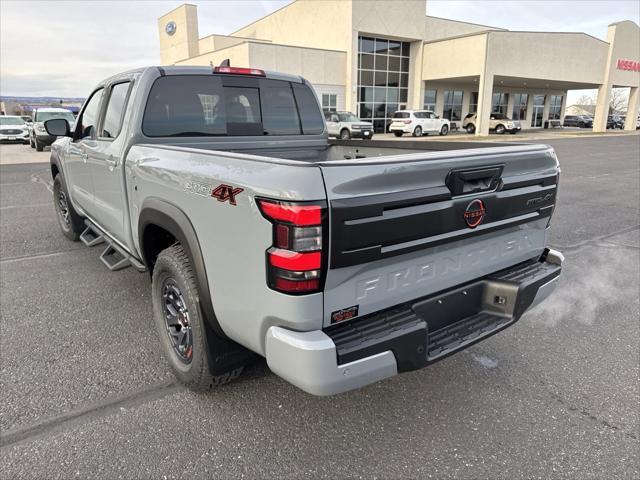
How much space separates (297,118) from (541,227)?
8.01 feet

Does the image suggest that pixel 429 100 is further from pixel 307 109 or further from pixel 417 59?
pixel 307 109

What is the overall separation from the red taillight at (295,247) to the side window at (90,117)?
10.3 feet

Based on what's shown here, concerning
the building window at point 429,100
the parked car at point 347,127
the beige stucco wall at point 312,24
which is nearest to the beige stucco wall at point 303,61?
the beige stucco wall at point 312,24

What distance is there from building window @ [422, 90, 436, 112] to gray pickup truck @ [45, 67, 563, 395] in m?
39.5

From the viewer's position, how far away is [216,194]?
7.16ft

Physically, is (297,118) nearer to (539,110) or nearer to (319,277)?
(319,277)

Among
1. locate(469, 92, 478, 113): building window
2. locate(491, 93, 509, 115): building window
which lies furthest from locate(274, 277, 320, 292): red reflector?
locate(491, 93, 509, 115): building window

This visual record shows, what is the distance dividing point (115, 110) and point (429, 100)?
1575 inches

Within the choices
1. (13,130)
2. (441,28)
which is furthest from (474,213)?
(441,28)

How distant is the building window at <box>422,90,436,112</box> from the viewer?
132 ft

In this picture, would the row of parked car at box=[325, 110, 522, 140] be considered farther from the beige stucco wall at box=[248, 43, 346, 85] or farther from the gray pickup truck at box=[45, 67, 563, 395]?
the gray pickup truck at box=[45, 67, 563, 395]

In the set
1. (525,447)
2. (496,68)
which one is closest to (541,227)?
(525,447)

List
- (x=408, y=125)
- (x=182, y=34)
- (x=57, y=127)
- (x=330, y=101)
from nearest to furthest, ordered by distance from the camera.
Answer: (x=57, y=127)
(x=408, y=125)
(x=330, y=101)
(x=182, y=34)

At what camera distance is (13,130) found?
25391 millimetres
